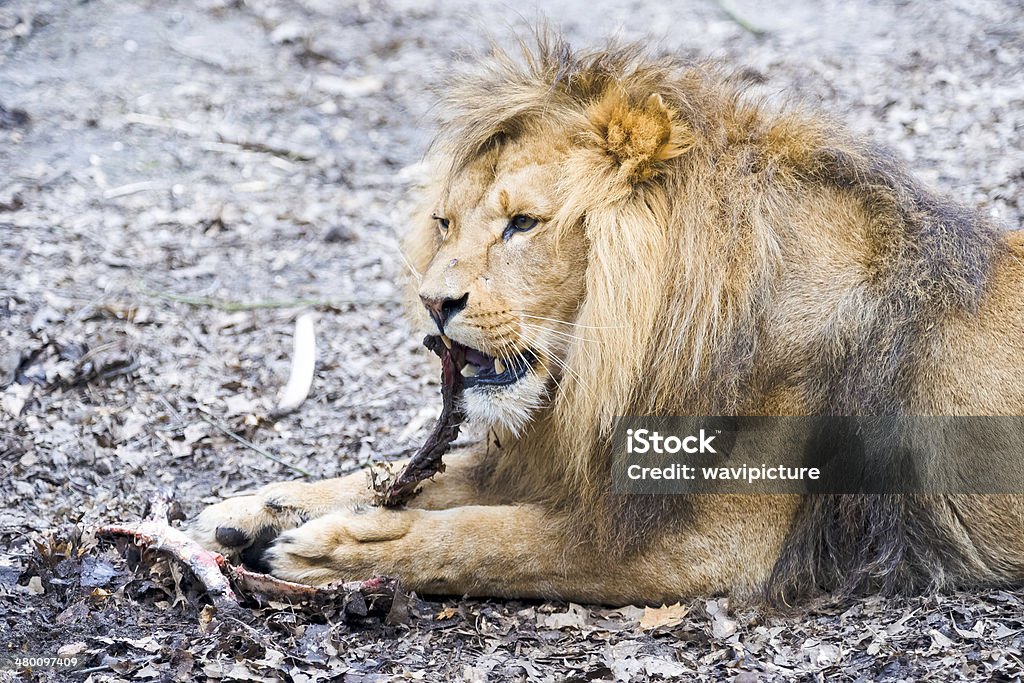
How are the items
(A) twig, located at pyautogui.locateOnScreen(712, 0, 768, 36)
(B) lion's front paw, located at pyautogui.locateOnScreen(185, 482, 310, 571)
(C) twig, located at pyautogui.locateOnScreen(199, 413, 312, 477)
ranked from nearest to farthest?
(B) lion's front paw, located at pyautogui.locateOnScreen(185, 482, 310, 571) → (C) twig, located at pyautogui.locateOnScreen(199, 413, 312, 477) → (A) twig, located at pyautogui.locateOnScreen(712, 0, 768, 36)

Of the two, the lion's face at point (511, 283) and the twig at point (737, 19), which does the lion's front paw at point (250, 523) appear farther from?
the twig at point (737, 19)

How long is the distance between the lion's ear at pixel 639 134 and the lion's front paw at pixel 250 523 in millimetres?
1709

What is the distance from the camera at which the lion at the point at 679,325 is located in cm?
344

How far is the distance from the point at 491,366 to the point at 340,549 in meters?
0.81

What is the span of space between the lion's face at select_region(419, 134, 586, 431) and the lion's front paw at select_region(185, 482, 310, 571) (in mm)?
847

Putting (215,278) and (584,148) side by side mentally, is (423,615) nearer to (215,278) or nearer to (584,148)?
(584,148)

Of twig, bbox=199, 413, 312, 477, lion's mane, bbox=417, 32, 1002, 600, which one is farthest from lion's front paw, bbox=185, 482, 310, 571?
lion's mane, bbox=417, 32, 1002, 600

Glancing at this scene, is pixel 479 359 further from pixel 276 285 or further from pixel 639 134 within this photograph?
pixel 276 285

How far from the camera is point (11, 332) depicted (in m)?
5.45

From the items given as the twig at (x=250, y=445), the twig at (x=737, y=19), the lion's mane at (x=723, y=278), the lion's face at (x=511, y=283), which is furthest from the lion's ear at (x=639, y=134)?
the twig at (x=737, y=19)

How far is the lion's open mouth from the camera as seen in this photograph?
3.50 m

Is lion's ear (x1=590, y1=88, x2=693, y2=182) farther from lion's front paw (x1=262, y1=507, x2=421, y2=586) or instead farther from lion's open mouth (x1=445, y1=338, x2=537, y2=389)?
lion's front paw (x1=262, y1=507, x2=421, y2=586)

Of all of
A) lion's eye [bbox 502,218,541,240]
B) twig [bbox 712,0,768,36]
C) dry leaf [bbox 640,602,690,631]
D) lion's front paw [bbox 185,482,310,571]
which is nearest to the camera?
lion's eye [bbox 502,218,541,240]

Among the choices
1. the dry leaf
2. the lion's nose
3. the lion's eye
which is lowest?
the dry leaf
